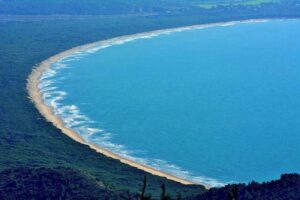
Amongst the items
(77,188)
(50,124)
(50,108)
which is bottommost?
(77,188)

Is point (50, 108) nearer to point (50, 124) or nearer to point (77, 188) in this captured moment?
point (50, 124)

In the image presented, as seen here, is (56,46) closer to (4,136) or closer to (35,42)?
(35,42)

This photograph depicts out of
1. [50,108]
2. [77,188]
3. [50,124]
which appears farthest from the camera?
[50,108]

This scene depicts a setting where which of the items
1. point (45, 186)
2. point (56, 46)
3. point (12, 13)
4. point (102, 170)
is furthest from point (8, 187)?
point (12, 13)

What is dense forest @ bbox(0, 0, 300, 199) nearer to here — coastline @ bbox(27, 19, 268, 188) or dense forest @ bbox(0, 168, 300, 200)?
dense forest @ bbox(0, 168, 300, 200)

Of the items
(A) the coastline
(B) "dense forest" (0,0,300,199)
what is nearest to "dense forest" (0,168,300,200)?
(B) "dense forest" (0,0,300,199)

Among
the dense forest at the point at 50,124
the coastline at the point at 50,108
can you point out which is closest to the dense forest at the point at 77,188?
the dense forest at the point at 50,124

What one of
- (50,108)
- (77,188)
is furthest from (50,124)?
(77,188)

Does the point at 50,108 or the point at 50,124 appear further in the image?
the point at 50,108
